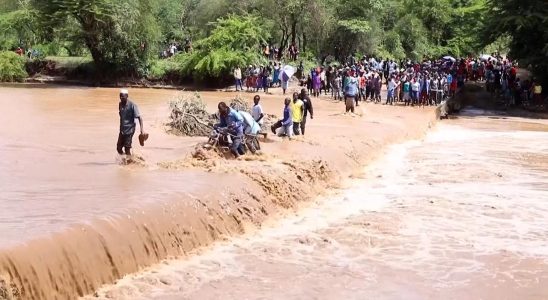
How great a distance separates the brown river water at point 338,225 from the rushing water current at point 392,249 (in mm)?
26

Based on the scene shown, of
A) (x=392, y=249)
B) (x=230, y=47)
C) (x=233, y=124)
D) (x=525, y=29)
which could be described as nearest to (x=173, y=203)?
(x=392, y=249)

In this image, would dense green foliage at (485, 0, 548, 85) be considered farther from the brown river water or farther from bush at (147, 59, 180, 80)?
bush at (147, 59, 180, 80)

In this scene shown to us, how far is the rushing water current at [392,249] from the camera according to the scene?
8.59m

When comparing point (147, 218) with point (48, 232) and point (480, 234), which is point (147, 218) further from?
point (480, 234)

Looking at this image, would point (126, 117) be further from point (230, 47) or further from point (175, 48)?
point (175, 48)

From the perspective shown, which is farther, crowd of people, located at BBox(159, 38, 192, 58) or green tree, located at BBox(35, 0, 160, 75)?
crowd of people, located at BBox(159, 38, 192, 58)

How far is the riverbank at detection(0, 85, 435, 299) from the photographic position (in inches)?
294

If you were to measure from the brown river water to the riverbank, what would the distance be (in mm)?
130

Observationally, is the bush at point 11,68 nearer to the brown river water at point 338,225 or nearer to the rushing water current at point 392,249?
the brown river water at point 338,225

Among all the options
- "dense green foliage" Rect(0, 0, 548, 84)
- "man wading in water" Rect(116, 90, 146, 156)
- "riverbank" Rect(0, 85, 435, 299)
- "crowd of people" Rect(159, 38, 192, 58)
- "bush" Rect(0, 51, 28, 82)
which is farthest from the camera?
"crowd of people" Rect(159, 38, 192, 58)

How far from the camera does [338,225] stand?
1171cm

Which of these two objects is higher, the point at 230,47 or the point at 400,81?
the point at 230,47

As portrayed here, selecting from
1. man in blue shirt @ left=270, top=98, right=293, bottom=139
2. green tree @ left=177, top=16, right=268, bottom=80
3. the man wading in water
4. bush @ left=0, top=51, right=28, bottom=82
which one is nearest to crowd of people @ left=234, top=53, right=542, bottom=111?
green tree @ left=177, top=16, right=268, bottom=80

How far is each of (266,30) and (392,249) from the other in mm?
29643
